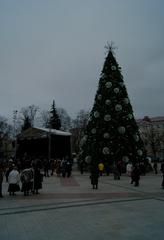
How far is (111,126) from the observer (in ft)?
106

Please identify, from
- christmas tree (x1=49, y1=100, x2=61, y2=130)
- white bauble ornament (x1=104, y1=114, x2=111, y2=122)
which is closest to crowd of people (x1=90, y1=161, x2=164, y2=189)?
white bauble ornament (x1=104, y1=114, x2=111, y2=122)

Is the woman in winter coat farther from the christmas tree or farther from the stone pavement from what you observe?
the christmas tree

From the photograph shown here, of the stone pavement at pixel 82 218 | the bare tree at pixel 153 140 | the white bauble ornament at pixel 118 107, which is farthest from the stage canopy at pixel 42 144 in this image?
the stone pavement at pixel 82 218

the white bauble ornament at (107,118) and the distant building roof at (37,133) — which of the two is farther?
the distant building roof at (37,133)

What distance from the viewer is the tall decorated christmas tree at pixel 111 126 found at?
31719mm

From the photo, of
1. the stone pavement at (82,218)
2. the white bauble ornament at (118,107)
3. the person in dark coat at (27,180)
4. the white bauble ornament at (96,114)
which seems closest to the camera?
the stone pavement at (82,218)

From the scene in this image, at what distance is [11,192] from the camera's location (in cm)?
1688

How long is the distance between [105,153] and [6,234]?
23.4 metres

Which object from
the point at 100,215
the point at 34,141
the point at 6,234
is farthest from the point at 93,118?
the point at 6,234

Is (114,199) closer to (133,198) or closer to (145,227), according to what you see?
(133,198)

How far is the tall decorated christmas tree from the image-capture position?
104 feet

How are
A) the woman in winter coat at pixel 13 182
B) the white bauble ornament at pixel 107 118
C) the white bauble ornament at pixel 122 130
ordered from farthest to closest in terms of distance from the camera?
the white bauble ornament at pixel 107 118 < the white bauble ornament at pixel 122 130 < the woman in winter coat at pixel 13 182

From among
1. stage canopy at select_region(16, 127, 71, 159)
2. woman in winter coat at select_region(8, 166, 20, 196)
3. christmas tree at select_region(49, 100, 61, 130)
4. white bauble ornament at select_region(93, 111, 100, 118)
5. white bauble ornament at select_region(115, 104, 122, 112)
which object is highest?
christmas tree at select_region(49, 100, 61, 130)

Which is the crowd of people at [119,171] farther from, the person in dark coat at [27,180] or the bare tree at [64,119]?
the bare tree at [64,119]
